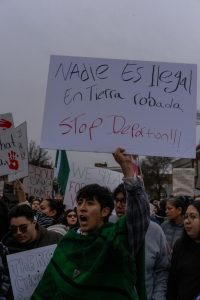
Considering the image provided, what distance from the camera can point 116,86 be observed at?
3.60m

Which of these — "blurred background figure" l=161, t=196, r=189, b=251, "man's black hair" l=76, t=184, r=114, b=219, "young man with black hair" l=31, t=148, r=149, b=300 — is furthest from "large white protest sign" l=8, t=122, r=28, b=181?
"young man with black hair" l=31, t=148, r=149, b=300

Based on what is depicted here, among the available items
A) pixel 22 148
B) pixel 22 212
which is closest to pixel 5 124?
pixel 22 148

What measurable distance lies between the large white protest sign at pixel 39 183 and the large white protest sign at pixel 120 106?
6.21 m

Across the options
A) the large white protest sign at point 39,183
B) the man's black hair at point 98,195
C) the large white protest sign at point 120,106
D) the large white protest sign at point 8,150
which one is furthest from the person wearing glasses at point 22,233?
the large white protest sign at point 39,183

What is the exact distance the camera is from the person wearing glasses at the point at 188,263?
391 centimetres

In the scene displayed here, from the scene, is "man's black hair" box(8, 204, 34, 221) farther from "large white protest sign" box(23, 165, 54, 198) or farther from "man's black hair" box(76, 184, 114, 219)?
"large white protest sign" box(23, 165, 54, 198)

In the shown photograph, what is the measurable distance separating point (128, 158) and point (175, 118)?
56 cm

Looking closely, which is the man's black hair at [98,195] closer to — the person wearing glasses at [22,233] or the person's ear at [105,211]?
the person's ear at [105,211]

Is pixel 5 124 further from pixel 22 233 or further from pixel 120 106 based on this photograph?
pixel 120 106

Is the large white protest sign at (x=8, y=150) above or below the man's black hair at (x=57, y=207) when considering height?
above

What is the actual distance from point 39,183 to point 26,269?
6.32 metres

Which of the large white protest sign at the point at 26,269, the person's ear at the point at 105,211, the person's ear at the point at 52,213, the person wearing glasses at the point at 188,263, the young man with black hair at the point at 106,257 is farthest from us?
the person's ear at the point at 52,213

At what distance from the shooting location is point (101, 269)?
9.09ft

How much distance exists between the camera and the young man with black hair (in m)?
2.75
